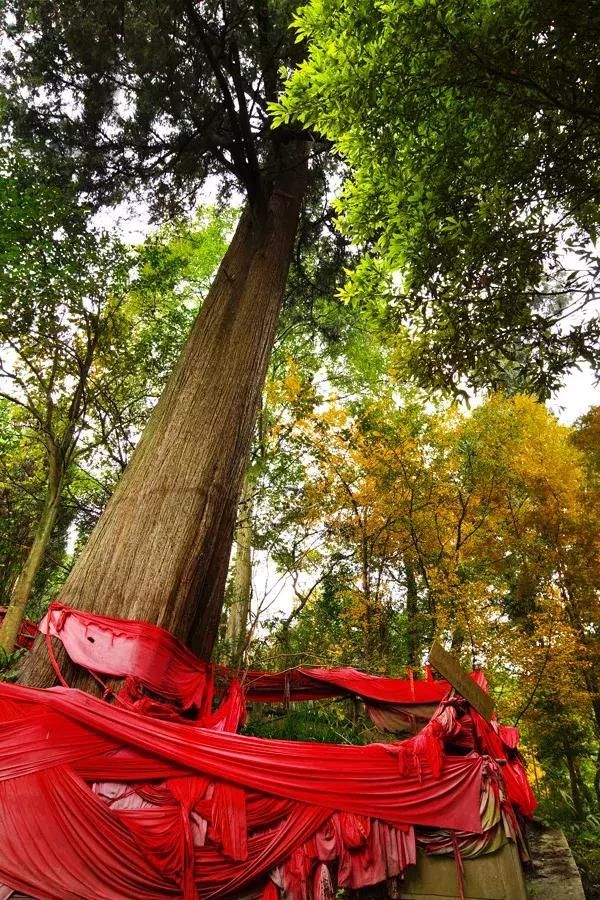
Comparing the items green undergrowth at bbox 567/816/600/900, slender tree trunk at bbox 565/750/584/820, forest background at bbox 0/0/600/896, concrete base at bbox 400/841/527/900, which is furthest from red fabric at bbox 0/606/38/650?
slender tree trunk at bbox 565/750/584/820

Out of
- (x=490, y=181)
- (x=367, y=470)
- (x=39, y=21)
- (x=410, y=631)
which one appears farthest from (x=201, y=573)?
(x=410, y=631)

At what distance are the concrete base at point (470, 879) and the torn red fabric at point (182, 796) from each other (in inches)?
3.7

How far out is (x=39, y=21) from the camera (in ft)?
16.5

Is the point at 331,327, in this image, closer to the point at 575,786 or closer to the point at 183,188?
the point at 183,188

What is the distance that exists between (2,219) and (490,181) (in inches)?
184

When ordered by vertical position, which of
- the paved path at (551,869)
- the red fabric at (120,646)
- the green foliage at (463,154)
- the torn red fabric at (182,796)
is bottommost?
the paved path at (551,869)

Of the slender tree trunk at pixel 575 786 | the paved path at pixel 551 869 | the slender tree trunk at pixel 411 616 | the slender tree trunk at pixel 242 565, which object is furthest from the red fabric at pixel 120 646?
the slender tree trunk at pixel 575 786

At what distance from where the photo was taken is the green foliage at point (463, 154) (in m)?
2.55

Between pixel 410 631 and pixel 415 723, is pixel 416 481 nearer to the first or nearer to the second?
pixel 410 631

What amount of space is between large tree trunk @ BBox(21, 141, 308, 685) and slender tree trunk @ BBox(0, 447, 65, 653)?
2.10 m

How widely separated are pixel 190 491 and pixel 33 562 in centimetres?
304

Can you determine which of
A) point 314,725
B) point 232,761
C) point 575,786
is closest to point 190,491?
point 232,761

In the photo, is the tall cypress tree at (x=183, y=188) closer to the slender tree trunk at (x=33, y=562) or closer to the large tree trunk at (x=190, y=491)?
the large tree trunk at (x=190, y=491)

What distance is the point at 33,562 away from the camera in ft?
16.5
